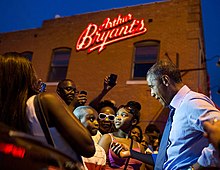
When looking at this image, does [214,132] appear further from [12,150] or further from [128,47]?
[128,47]

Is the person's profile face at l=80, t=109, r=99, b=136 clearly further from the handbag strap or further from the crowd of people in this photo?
the handbag strap

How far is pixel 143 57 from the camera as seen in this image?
11.4 m

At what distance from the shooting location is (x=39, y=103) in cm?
145

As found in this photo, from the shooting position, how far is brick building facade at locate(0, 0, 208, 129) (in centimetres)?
1048

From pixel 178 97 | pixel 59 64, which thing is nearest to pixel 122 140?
pixel 178 97

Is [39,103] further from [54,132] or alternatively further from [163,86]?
[163,86]

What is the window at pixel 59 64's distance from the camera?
1287 centimetres

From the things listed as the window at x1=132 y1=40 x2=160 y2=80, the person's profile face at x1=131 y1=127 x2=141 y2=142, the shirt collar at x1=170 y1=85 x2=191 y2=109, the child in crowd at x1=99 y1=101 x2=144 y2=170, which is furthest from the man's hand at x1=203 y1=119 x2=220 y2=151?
the window at x1=132 y1=40 x2=160 y2=80

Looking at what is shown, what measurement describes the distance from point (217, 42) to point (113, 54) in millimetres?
92980

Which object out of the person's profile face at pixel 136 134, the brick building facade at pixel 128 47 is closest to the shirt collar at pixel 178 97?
the person's profile face at pixel 136 134

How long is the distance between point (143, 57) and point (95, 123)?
28.3 feet

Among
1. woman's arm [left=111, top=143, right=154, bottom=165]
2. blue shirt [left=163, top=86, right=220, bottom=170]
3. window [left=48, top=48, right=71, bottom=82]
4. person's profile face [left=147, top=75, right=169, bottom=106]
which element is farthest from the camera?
window [left=48, top=48, right=71, bottom=82]

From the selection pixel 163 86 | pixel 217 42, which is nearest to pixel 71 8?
pixel 217 42

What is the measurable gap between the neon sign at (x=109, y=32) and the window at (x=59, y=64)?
926 millimetres
